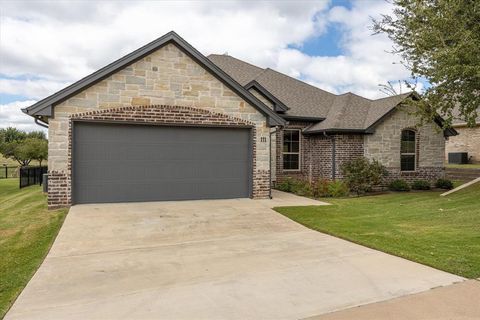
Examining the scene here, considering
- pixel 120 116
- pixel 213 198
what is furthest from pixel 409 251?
pixel 120 116

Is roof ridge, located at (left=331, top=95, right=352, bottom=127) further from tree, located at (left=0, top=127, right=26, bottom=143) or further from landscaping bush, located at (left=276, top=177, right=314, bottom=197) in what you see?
tree, located at (left=0, top=127, right=26, bottom=143)

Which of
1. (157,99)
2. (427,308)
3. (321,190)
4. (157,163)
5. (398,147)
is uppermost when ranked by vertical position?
(157,99)

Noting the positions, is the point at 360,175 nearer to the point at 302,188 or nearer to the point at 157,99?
the point at 302,188

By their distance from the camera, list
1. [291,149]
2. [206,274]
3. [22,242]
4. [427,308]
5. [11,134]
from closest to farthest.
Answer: [427,308] < [206,274] < [22,242] < [291,149] < [11,134]

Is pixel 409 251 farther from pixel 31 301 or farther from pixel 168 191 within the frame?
pixel 168 191

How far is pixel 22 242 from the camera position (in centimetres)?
734

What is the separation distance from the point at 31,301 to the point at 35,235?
12.9 feet

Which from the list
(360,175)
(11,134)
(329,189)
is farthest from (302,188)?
(11,134)

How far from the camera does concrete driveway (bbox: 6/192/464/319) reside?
4273 millimetres

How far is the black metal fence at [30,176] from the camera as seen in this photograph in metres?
19.9

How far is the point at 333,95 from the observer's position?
21031mm

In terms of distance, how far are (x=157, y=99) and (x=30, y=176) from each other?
13.0m

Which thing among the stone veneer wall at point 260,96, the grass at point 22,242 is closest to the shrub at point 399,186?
the stone veneer wall at point 260,96

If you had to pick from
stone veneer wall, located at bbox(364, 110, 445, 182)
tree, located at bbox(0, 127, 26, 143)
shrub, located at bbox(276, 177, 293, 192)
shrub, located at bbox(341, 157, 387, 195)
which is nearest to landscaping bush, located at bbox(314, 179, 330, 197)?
shrub, located at bbox(341, 157, 387, 195)
